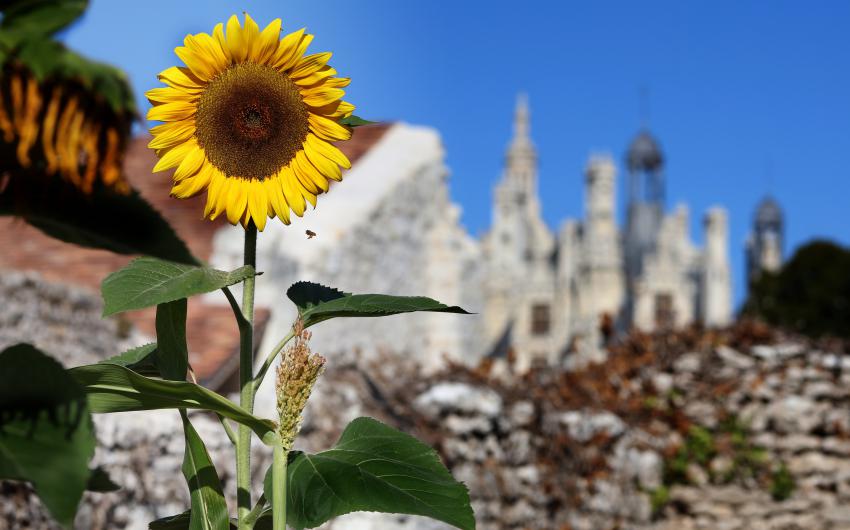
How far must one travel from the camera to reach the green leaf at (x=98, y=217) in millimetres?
1370

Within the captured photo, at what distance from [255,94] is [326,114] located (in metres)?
0.13

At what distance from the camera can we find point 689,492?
702 centimetres

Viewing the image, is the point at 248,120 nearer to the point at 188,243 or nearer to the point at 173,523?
the point at 173,523

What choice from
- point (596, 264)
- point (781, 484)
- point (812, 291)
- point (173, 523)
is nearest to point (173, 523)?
point (173, 523)

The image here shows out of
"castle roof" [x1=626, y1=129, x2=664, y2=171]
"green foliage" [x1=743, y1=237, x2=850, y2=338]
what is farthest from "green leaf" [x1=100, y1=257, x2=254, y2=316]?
"castle roof" [x1=626, y1=129, x2=664, y2=171]

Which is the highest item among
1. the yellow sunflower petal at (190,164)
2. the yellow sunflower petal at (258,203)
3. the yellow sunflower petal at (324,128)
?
the yellow sunflower petal at (324,128)

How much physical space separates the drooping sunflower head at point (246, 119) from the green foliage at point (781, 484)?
5943 mm

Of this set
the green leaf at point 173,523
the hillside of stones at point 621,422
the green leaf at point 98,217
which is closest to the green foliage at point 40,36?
the green leaf at point 98,217

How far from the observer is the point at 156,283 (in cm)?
172

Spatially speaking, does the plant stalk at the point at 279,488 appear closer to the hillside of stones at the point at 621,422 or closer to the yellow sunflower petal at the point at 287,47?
the yellow sunflower petal at the point at 287,47

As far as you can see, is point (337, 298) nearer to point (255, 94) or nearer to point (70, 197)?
point (255, 94)

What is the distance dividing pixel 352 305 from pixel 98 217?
0.54m

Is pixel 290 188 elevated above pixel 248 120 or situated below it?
below

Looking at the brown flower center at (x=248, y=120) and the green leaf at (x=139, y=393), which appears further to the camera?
the brown flower center at (x=248, y=120)
